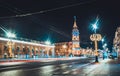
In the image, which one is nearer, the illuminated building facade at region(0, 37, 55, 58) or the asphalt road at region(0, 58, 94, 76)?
the asphalt road at region(0, 58, 94, 76)

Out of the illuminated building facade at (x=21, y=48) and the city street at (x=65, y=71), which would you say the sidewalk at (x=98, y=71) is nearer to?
the city street at (x=65, y=71)

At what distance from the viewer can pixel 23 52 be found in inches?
5089

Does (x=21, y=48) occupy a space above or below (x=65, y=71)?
above

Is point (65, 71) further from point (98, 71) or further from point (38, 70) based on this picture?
point (38, 70)

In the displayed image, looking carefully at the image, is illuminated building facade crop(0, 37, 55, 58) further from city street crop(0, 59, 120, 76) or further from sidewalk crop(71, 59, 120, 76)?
sidewalk crop(71, 59, 120, 76)

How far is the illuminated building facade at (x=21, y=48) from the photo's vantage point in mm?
103688

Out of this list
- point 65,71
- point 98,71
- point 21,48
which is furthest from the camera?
point 21,48

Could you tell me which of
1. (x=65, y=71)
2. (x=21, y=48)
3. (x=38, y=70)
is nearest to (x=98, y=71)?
(x=65, y=71)

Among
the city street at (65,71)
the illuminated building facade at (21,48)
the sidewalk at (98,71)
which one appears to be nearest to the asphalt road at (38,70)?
the city street at (65,71)

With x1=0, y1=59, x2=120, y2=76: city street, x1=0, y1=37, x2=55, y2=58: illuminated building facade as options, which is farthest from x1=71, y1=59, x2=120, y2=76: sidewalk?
x1=0, y1=37, x2=55, y2=58: illuminated building facade

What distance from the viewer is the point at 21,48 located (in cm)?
12569

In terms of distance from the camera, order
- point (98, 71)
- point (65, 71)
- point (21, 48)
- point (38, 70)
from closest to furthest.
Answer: point (98, 71) < point (65, 71) < point (38, 70) < point (21, 48)

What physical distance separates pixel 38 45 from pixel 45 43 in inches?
486

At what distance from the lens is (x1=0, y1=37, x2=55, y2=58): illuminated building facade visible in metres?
104
